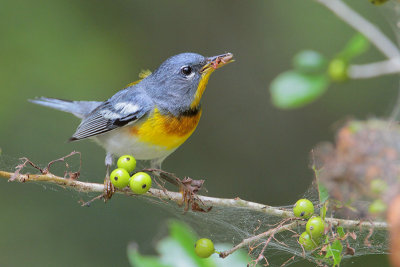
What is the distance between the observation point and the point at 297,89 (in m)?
2.25

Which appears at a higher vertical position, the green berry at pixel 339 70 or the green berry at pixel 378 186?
the green berry at pixel 339 70

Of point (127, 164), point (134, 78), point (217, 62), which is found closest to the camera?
point (127, 164)

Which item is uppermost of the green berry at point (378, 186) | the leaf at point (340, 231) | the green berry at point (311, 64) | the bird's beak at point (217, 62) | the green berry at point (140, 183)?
the bird's beak at point (217, 62)

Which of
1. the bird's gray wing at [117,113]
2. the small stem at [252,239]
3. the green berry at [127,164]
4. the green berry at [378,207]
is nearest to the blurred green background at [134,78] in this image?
the bird's gray wing at [117,113]

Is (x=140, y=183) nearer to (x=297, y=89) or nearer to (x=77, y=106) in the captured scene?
(x=297, y=89)

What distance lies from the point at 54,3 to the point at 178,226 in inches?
178

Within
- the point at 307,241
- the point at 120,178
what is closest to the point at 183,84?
the point at 120,178

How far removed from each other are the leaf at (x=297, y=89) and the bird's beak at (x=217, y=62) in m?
0.70

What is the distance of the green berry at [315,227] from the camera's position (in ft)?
6.08

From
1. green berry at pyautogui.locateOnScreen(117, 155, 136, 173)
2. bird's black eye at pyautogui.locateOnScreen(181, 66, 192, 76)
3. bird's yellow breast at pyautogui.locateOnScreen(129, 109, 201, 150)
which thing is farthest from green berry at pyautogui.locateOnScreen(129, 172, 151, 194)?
bird's black eye at pyautogui.locateOnScreen(181, 66, 192, 76)

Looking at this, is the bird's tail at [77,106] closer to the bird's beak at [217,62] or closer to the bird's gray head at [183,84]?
the bird's gray head at [183,84]

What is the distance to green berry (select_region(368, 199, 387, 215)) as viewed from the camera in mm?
1083

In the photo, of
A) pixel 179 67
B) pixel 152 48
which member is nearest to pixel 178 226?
pixel 179 67

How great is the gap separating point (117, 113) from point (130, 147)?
29cm
